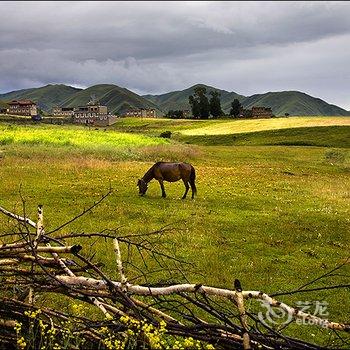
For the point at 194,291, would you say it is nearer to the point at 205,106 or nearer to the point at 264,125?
the point at 264,125

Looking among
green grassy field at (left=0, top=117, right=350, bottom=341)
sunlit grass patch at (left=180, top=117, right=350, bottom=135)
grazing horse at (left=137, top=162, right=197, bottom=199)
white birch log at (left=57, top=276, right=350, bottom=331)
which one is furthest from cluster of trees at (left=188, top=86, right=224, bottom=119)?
white birch log at (left=57, top=276, right=350, bottom=331)

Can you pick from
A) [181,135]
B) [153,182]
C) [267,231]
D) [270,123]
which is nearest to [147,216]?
[267,231]

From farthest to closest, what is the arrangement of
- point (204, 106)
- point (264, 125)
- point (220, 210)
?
point (204, 106)
point (264, 125)
point (220, 210)

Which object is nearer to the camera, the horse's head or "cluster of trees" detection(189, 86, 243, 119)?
the horse's head

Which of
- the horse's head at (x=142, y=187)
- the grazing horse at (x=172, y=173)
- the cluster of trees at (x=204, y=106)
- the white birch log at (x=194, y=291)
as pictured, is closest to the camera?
the white birch log at (x=194, y=291)

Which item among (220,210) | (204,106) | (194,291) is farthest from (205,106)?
(194,291)

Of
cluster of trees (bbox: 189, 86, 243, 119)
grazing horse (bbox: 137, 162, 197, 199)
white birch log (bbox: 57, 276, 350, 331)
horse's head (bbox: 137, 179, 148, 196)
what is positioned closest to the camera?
white birch log (bbox: 57, 276, 350, 331)

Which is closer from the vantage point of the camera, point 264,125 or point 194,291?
point 194,291

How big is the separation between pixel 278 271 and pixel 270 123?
11285 cm

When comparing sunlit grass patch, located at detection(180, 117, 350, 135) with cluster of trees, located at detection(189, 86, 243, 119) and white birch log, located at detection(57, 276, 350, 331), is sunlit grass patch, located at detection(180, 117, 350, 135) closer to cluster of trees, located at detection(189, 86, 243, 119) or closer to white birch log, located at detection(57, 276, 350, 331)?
cluster of trees, located at detection(189, 86, 243, 119)

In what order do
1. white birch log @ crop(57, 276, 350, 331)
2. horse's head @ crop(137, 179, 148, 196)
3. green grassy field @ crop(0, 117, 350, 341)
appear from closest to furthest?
white birch log @ crop(57, 276, 350, 331) → green grassy field @ crop(0, 117, 350, 341) → horse's head @ crop(137, 179, 148, 196)

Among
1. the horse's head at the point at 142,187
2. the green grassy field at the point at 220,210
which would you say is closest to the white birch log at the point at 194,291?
the green grassy field at the point at 220,210

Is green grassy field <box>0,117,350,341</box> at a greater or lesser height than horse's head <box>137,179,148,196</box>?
lesser

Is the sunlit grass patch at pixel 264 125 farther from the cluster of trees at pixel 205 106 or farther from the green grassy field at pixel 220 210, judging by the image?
the green grassy field at pixel 220 210
